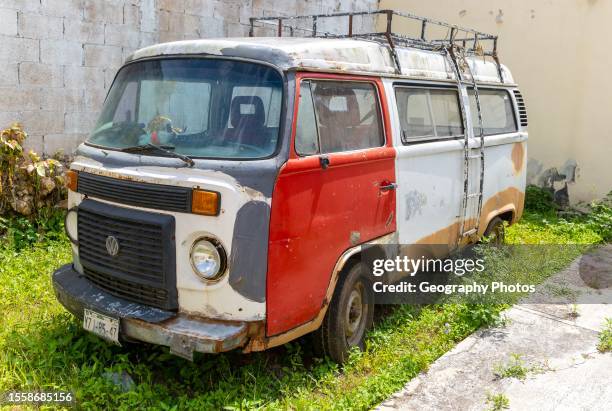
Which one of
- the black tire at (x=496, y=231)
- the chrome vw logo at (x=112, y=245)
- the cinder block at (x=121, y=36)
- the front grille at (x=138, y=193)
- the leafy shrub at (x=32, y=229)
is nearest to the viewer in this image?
the front grille at (x=138, y=193)

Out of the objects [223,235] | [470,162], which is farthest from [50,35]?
[470,162]

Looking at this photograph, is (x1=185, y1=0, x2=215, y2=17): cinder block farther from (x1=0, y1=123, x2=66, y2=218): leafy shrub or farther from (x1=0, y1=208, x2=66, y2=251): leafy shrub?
(x1=0, y1=208, x2=66, y2=251): leafy shrub

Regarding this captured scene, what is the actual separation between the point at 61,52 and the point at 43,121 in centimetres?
77

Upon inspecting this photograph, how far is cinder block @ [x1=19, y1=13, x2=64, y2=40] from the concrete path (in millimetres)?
5055

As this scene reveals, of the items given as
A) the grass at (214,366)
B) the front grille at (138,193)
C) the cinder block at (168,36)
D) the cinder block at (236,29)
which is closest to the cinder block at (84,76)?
the cinder block at (168,36)

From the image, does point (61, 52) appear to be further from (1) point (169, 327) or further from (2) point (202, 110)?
(1) point (169, 327)

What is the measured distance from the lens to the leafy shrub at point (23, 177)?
18.8 feet

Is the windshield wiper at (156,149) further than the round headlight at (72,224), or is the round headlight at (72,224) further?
the round headlight at (72,224)

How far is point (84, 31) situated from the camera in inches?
250

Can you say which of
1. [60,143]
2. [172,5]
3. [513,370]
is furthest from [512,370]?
[172,5]

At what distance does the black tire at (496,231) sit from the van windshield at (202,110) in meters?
3.61

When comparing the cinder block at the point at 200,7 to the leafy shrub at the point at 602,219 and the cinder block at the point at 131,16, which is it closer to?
the cinder block at the point at 131,16

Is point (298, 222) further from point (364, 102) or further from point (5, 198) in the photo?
point (5, 198)

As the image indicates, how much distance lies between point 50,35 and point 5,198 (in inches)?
70.4
